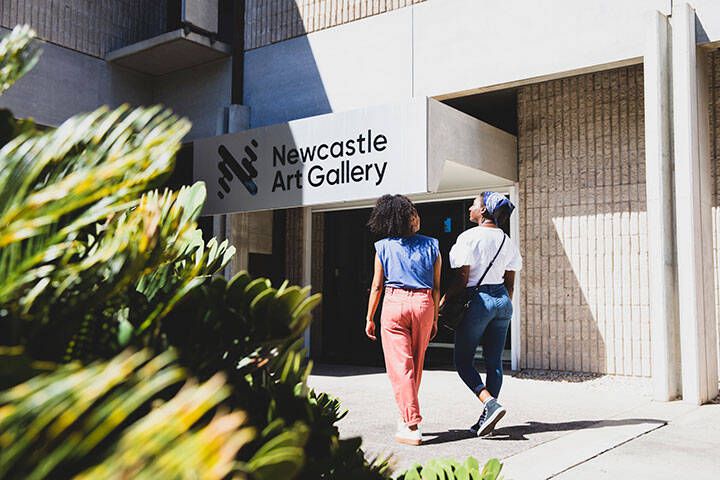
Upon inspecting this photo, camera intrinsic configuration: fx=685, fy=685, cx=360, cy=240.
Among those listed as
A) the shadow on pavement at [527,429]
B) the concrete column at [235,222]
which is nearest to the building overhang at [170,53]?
the concrete column at [235,222]

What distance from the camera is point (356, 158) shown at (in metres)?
7.82

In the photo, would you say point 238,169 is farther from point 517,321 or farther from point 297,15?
point 517,321

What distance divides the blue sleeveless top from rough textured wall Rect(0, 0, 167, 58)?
707 cm

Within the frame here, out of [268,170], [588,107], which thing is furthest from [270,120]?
[588,107]

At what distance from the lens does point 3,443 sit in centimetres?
43

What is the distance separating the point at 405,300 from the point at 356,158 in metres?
3.70

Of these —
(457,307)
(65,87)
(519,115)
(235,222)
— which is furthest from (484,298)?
(65,87)

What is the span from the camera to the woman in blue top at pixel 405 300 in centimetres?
428

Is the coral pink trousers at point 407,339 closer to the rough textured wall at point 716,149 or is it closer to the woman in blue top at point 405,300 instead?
the woman in blue top at point 405,300

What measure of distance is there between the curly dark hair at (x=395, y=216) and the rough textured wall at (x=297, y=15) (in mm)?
4579

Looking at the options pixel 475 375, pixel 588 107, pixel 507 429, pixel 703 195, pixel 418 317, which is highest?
pixel 588 107

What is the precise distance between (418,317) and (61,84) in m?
7.55

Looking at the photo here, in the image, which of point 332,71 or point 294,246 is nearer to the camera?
point 332,71

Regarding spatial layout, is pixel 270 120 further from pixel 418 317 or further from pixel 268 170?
pixel 418 317
